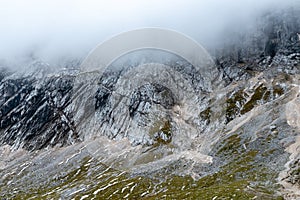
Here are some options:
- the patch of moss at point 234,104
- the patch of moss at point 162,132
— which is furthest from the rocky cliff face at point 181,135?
the patch of moss at point 234,104

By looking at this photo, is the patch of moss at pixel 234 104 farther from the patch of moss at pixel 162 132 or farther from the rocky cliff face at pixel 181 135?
the patch of moss at pixel 162 132

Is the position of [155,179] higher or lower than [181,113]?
lower

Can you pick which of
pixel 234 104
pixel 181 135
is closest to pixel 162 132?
pixel 181 135

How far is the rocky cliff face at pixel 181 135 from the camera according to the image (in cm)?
9144

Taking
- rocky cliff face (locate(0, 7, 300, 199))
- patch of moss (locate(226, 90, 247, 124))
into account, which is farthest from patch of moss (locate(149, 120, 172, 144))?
patch of moss (locate(226, 90, 247, 124))

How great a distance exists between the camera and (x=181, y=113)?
167750 millimetres

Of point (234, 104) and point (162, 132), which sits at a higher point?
point (234, 104)

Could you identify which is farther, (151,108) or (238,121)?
(151,108)

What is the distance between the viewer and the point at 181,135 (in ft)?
488

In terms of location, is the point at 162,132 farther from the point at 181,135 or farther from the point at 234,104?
the point at 234,104

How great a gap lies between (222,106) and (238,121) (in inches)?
1038

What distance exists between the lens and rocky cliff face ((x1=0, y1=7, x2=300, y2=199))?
91.4 metres

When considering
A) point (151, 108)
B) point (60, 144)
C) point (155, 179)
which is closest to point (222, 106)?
point (151, 108)

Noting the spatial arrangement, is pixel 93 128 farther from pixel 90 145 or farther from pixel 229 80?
pixel 229 80
